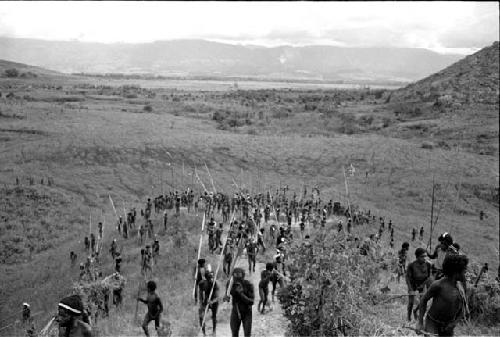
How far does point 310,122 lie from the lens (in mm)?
60875

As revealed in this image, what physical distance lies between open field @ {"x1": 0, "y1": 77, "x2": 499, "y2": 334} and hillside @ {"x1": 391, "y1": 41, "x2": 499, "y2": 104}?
5187 millimetres

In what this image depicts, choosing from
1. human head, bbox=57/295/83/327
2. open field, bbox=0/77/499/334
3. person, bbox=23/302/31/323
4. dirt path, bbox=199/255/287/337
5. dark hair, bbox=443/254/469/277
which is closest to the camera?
human head, bbox=57/295/83/327

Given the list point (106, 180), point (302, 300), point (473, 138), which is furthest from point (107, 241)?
point (473, 138)

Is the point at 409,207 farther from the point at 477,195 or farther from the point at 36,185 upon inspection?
the point at 36,185

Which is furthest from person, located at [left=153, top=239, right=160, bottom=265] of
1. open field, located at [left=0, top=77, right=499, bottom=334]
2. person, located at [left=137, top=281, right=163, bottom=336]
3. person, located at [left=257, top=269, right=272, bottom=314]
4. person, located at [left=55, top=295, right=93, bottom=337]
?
person, located at [left=55, top=295, right=93, bottom=337]

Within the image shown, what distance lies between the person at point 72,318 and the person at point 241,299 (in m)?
2.76

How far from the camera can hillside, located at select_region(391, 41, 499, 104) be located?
203 feet

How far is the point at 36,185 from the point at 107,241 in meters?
6.43

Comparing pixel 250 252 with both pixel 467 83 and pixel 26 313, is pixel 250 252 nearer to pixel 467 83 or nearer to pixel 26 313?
pixel 26 313

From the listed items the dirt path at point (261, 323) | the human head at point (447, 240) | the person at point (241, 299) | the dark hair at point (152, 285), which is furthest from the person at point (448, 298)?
the dark hair at point (152, 285)

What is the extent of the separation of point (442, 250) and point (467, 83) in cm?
6518

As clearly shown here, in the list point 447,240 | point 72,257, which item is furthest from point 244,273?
point 72,257

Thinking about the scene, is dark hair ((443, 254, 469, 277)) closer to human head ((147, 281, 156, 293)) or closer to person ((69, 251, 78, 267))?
human head ((147, 281, 156, 293))

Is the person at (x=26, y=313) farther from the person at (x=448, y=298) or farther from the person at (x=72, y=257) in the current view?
the person at (x=448, y=298)
